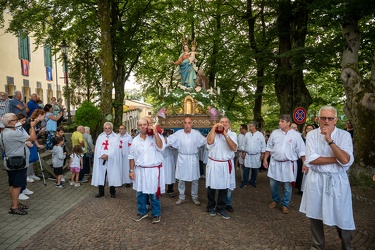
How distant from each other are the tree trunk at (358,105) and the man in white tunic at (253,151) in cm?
251

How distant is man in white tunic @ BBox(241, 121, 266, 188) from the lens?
31.1 ft

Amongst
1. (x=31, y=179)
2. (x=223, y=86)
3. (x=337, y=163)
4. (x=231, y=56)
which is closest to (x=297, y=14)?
(x=231, y=56)

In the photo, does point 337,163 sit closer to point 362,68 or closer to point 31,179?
point 31,179

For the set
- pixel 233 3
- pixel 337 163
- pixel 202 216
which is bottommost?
pixel 202 216

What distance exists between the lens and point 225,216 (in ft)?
21.1

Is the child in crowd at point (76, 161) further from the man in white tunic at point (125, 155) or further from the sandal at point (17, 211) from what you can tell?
the sandal at point (17, 211)

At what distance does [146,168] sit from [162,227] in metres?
1.13

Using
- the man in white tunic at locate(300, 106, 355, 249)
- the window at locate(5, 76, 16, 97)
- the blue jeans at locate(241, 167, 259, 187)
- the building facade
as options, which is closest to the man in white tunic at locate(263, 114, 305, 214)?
the man in white tunic at locate(300, 106, 355, 249)

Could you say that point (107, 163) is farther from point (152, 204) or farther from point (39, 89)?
point (39, 89)

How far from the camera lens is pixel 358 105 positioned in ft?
28.5

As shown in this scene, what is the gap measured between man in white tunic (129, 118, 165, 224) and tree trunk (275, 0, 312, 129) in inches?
333

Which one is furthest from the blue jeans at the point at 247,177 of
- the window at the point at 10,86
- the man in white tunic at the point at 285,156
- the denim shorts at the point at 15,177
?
the window at the point at 10,86

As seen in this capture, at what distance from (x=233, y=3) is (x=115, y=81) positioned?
8.72 metres

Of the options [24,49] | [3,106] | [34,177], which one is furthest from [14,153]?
[24,49]
